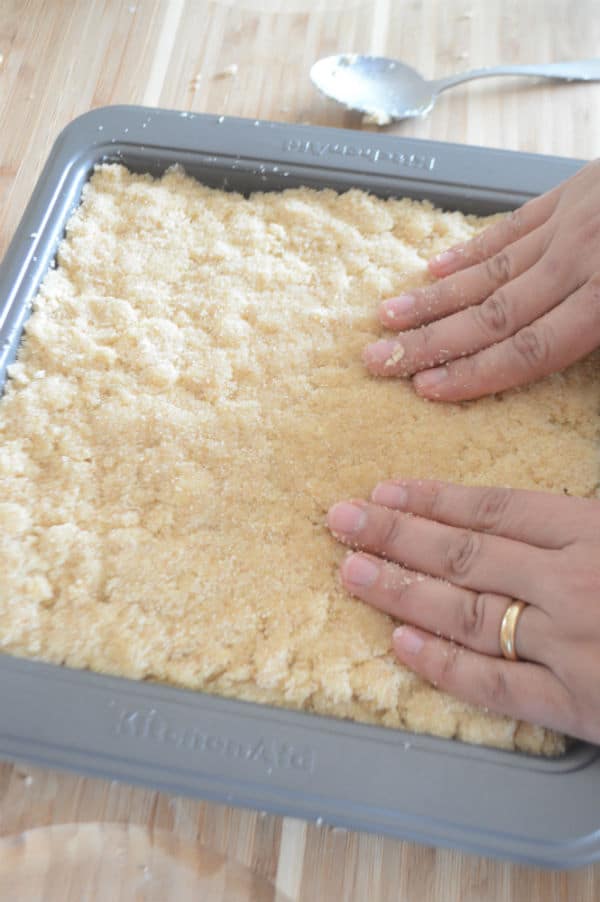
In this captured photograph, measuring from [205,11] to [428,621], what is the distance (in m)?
0.95

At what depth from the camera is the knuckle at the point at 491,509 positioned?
68 cm

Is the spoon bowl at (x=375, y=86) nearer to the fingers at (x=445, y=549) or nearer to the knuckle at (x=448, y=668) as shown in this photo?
the fingers at (x=445, y=549)

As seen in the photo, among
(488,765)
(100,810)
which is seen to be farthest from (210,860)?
(488,765)

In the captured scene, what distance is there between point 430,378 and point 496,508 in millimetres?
161

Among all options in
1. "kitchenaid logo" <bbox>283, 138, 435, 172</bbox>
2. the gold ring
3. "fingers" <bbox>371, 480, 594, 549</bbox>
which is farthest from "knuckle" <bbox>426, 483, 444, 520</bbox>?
"kitchenaid logo" <bbox>283, 138, 435, 172</bbox>

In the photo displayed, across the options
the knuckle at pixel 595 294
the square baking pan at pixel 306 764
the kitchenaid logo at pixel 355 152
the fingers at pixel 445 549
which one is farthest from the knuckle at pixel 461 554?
the kitchenaid logo at pixel 355 152

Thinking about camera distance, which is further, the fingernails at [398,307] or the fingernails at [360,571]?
the fingernails at [398,307]

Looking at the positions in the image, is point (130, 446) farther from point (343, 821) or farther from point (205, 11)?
point (205, 11)

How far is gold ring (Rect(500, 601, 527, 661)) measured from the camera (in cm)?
62

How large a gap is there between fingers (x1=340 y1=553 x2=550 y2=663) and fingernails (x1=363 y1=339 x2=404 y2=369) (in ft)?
0.66

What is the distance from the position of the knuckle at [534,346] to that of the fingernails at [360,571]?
24 centimetres

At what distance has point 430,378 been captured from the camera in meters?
0.78

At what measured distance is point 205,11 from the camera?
1176 mm

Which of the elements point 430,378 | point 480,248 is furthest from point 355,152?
point 430,378
